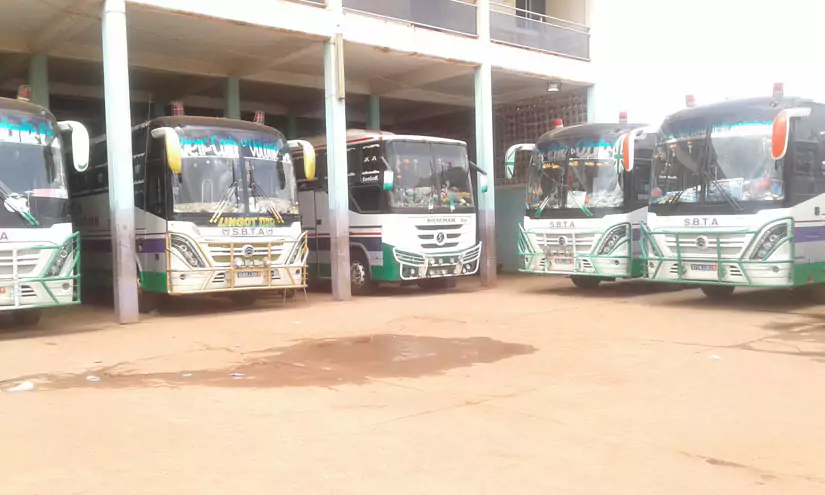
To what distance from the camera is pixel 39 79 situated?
13805mm

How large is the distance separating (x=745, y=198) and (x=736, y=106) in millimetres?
1455

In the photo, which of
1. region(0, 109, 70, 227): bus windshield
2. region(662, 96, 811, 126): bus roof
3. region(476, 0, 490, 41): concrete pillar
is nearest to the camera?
region(0, 109, 70, 227): bus windshield

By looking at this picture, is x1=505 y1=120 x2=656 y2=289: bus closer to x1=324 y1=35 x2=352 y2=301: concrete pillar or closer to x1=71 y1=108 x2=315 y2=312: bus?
x1=324 y1=35 x2=352 y2=301: concrete pillar

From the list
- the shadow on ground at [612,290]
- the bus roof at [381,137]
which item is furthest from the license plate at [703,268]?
the bus roof at [381,137]

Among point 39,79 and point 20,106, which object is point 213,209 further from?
point 39,79

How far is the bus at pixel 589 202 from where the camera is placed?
495 inches

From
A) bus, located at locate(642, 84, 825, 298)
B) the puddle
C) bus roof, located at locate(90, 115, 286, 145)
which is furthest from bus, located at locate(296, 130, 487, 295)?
the puddle

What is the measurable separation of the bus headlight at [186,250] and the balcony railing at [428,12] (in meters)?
5.56

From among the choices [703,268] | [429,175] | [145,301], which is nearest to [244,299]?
[145,301]

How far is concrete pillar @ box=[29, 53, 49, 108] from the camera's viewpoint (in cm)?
1369

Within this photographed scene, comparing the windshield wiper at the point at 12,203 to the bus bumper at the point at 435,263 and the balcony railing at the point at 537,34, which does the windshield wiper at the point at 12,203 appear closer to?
the bus bumper at the point at 435,263

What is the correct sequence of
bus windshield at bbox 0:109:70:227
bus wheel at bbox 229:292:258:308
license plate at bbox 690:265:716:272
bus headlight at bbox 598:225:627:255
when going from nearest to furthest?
bus windshield at bbox 0:109:70:227, license plate at bbox 690:265:716:272, bus headlight at bbox 598:225:627:255, bus wheel at bbox 229:292:258:308

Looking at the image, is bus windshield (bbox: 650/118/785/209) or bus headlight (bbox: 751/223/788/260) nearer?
bus headlight (bbox: 751/223/788/260)

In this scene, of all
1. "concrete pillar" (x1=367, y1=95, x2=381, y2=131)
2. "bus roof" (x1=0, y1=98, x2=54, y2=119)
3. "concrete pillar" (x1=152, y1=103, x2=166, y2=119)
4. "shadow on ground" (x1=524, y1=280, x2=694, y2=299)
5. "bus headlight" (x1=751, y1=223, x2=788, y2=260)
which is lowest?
"shadow on ground" (x1=524, y1=280, x2=694, y2=299)
